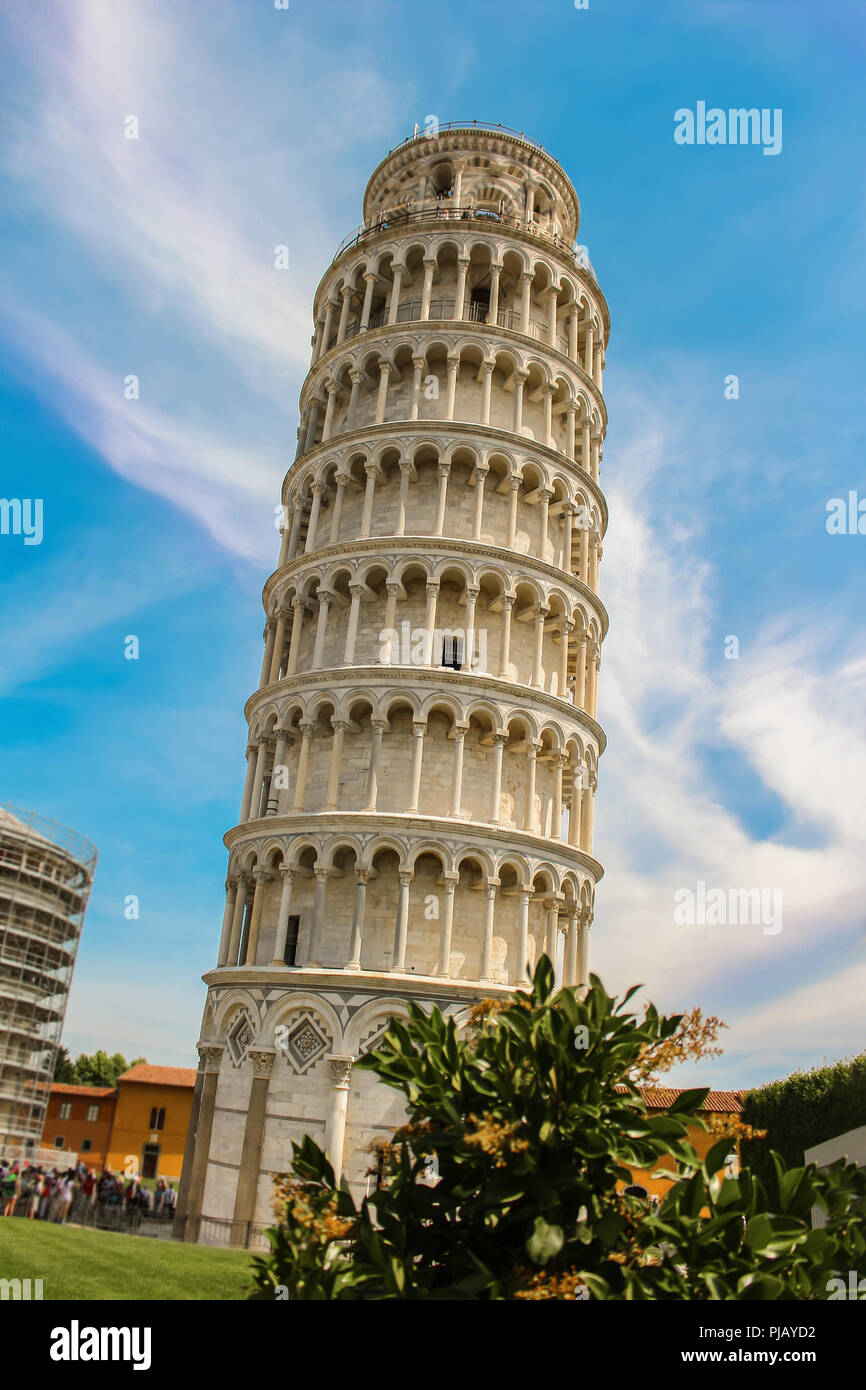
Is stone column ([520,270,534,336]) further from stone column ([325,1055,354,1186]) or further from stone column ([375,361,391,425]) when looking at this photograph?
stone column ([325,1055,354,1186])

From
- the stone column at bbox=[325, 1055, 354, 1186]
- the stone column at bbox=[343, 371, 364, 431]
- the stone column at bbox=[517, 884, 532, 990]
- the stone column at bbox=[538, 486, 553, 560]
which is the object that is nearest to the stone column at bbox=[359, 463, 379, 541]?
the stone column at bbox=[343, 371, 364, 431]

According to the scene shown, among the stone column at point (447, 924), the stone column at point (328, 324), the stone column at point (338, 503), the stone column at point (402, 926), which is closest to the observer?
the stone column at point (402, 926)

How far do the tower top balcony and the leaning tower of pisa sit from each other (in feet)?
0.99

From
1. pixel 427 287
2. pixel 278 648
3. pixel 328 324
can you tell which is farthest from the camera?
pixel 328 324

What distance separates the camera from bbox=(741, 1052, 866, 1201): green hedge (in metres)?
29.7

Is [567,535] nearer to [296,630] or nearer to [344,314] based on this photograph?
[296,630]

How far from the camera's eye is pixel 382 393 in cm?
3294

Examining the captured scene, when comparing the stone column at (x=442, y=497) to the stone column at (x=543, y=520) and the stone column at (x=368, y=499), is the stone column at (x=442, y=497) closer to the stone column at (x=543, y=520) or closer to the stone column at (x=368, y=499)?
the stone column at (x=368, y=499)

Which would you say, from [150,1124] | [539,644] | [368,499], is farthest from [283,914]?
[150,1124]

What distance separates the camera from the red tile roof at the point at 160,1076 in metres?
66.6

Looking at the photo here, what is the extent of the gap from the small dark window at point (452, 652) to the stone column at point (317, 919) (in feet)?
24.9

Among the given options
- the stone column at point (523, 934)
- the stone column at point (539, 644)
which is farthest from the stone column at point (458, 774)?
the stone column at point (539, 644)

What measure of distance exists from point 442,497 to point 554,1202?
27.0 m
